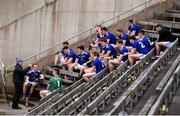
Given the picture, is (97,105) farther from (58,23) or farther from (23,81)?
(58,23)

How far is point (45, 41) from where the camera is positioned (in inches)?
800

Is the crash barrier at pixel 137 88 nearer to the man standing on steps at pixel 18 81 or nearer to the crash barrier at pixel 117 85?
the crash barrier at pixel 117 85

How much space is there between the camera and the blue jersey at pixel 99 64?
1354cm

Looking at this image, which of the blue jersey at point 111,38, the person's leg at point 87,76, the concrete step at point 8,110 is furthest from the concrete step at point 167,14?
the concrete step at point 8,110

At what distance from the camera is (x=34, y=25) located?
20.4 meters

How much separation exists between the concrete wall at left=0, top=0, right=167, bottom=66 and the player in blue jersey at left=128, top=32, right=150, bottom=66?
Answer: 6.10 meters

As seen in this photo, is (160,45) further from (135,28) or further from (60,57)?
(60,57)

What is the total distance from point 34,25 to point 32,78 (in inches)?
166

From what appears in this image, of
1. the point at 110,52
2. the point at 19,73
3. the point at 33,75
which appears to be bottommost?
the point at 33,75

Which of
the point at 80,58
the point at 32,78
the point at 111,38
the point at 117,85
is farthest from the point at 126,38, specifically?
the point at 32,78

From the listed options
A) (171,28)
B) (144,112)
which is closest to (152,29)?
(171,28)

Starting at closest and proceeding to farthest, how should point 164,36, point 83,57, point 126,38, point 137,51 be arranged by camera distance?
1. point 137,51
2. point 164,36
3. point 126,38
4. point 83,57

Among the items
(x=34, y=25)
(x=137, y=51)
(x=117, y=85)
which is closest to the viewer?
(x=117, y=85)

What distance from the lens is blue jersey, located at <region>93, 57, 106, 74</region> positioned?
1354 cm
